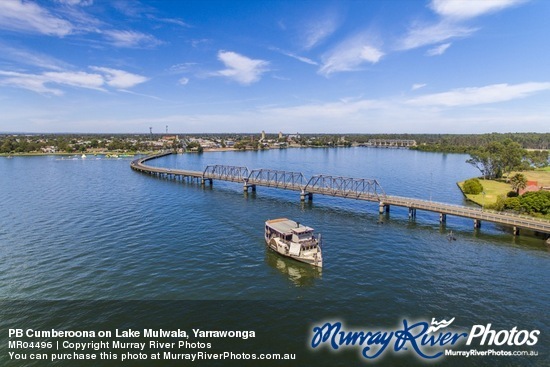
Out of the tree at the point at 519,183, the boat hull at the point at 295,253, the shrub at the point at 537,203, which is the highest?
the tree at the point at 519,183

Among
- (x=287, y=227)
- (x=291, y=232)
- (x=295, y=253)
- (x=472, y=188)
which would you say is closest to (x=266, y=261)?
(x=295, y=253)

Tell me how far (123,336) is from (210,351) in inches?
402

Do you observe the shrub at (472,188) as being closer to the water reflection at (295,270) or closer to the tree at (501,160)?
the tree at (501,160)

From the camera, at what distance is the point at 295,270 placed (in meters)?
51.8

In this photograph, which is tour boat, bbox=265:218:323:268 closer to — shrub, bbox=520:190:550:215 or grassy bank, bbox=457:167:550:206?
shrub, bbox=520:190:550:215

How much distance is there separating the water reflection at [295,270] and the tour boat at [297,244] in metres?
0.84

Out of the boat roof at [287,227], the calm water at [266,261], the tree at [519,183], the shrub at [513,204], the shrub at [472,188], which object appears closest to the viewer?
the calm water at [266,261]

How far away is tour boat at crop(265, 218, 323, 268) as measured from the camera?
175ft
